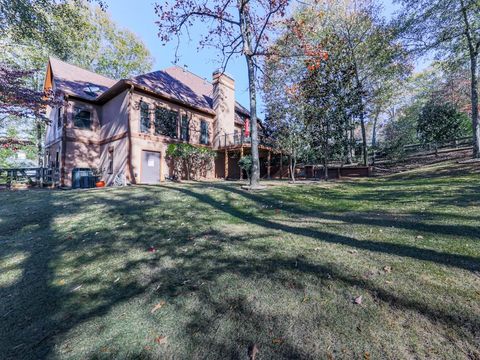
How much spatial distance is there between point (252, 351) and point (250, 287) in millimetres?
756

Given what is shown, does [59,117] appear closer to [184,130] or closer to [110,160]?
[110,160]

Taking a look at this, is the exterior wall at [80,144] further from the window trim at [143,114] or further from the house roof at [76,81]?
the window trim at [143,114]

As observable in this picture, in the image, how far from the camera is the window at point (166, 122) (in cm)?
1395

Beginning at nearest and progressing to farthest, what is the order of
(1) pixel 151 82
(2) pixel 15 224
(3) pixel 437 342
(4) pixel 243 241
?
1. (3) pixel 437 342
2. (4) pixel 243 241
3. (2) pixel 15 224
4. (1) pixel 151 82

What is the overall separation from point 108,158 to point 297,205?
1297 cm

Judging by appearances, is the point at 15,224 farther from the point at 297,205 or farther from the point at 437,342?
the point at 437,342

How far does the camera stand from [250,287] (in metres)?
2.42

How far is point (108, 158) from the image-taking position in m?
14.2

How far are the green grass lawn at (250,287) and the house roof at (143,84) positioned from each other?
436 inches

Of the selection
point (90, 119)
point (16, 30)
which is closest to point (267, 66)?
point (90, 119)

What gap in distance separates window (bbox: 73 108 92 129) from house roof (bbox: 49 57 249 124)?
0.88 m

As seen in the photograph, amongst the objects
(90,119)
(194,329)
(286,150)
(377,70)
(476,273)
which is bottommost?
(194,329)

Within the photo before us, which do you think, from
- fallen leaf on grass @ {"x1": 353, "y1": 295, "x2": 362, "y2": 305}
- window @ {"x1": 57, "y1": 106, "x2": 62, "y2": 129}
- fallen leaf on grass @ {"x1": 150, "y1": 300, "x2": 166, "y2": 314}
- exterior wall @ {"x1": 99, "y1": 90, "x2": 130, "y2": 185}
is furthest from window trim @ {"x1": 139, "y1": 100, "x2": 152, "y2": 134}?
fallen leaf on grass @ {"x1": 353, "y1": 295, "x2": 362, "y2": 305}

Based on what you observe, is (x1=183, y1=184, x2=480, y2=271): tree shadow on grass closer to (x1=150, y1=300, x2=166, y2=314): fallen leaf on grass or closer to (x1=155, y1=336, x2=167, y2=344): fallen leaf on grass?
(x1=150, y1=300, x2=166, y2=314): fallen leaf on grass
